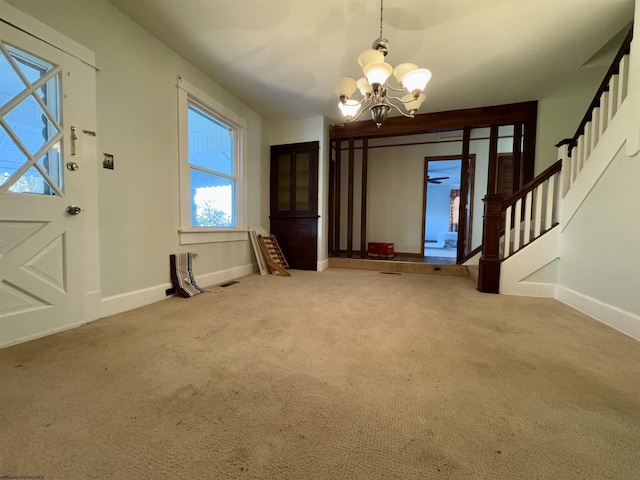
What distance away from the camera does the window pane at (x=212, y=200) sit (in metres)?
3.05

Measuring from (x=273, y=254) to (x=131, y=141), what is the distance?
2.44m

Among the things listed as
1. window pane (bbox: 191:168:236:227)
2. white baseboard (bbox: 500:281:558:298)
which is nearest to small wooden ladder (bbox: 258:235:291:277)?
window pane (bbox: 191:168:236:227)

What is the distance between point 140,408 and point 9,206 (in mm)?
1605

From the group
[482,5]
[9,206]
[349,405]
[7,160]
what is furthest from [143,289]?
[482,5]

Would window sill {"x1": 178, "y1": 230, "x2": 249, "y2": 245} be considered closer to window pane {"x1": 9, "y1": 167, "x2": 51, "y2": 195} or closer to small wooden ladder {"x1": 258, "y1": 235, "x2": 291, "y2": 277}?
small wooden ladder {"x1": 258, "y1": 235, "x2": 291, "y2": 277}

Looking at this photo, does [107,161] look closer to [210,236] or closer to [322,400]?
[210,236]

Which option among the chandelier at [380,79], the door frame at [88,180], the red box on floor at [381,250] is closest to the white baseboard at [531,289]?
the red box on floor at [381,250]

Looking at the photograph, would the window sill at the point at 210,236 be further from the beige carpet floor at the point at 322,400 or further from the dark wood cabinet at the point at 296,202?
the beige carpet floor at the point at 322,400

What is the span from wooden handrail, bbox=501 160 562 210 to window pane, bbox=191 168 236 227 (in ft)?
11.7

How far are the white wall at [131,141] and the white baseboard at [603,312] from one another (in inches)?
154

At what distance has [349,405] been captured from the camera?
1.06m

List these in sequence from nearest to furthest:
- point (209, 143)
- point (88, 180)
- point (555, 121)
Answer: point (88, 180)
point (209, 143)
point (555, 121)

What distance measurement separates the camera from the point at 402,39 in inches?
94.3

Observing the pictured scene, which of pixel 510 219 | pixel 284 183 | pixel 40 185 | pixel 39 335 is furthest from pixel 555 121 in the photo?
pixel 39 335
